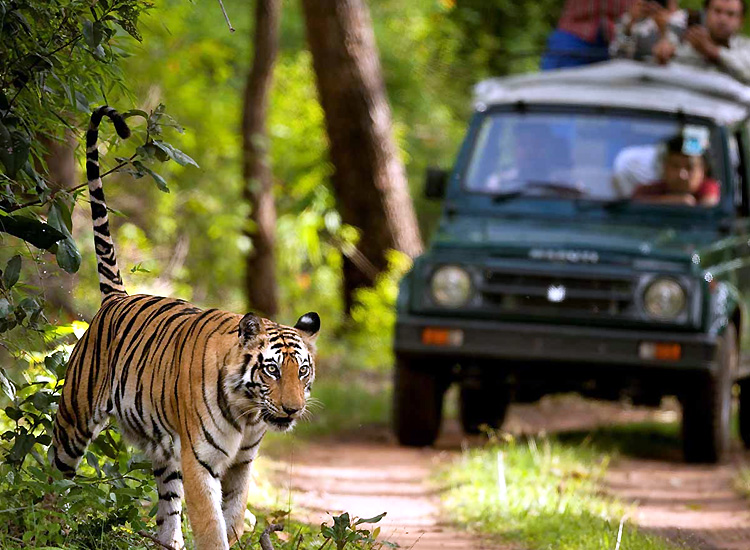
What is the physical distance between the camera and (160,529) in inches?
197

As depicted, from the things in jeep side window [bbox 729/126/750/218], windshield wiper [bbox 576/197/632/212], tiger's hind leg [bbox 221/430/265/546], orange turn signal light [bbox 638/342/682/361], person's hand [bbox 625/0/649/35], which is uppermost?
person's hand [bbox 625/0/649/35]

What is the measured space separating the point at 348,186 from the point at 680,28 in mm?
5474

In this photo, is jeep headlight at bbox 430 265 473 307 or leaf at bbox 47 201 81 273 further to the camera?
jeep headlight at bbox 430 265 473 307

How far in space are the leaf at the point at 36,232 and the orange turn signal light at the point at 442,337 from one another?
425 cm

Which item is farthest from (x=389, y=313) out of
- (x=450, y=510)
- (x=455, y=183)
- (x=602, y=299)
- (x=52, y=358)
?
(x=52, y=358)

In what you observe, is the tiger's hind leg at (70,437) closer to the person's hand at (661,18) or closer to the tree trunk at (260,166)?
the person's hand at (661,18)

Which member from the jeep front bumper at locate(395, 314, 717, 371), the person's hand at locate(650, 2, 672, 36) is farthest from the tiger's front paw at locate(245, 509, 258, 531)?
the person's hand at locate(650, 2, 672, 36)

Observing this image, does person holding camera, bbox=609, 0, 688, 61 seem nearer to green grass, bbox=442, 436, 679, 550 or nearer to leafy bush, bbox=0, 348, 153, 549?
green grass, bbox=442, 436, 679, 550

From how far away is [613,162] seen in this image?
31.0 feet

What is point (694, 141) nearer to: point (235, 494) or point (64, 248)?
point (235, 494)

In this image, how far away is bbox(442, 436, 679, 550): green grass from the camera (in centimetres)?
609

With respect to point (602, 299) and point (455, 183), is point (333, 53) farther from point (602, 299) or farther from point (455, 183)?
point (602, 299)

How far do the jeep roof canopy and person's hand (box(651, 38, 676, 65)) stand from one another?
0.17 metres

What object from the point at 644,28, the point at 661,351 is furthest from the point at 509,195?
the point at 644,28
